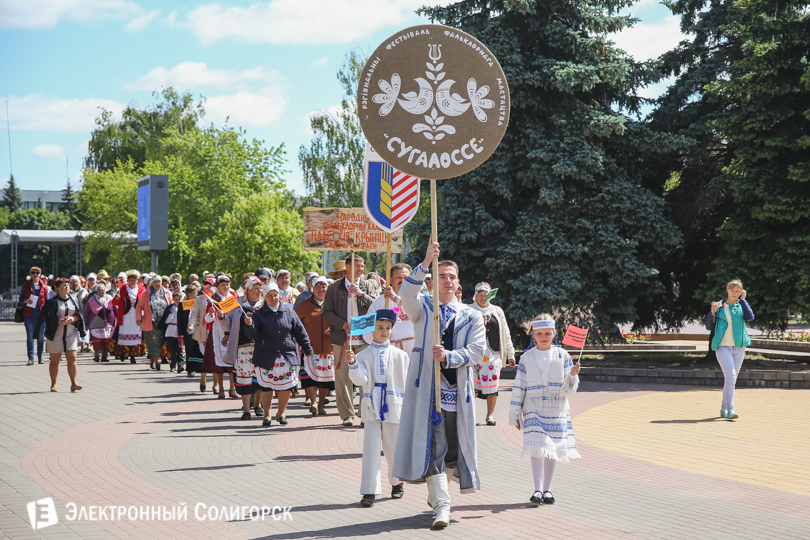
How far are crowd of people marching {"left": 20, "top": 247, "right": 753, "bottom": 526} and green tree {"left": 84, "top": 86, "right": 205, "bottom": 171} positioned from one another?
34355 millimetres

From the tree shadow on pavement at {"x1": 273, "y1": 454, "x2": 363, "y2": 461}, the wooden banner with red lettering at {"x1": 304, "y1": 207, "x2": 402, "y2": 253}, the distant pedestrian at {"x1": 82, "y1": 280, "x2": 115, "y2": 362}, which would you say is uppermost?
the wooden banner with red lettering at {"x1": 304, "y1": 207, "x2": 402, "y2": 253}

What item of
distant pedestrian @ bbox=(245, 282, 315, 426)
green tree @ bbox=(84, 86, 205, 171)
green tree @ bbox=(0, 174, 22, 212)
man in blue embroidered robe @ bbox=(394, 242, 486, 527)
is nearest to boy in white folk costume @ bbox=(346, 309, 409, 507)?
man in blue embroidered robe @ bbox=(394, 242, 486, 527)

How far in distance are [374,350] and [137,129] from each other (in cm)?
5274

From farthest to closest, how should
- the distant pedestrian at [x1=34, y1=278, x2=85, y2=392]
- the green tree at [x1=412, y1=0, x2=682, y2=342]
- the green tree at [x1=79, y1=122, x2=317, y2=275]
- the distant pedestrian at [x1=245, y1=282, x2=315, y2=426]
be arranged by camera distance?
the green tree at [x1=79, y1=122, x2=317, y2=275] < the green tree at [x1=412, y1=0, x2=682, y2=342] < the distant pedestrian at [x1=34, y1=278, x2=85, y2=392] < the distant pedestrian at [x1=245, y1=282, x2=315, y2=426]

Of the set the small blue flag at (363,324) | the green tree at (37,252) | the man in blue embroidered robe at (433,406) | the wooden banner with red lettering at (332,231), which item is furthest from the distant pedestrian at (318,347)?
the green tree at (37,252)

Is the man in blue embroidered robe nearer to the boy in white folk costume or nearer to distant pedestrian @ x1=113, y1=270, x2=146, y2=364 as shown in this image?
the boy in white folk costume

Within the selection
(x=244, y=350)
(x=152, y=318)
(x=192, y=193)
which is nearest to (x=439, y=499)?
(x=244, y=350)

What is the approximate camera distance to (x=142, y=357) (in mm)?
23703

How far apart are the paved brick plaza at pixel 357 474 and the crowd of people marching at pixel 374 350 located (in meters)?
0.41

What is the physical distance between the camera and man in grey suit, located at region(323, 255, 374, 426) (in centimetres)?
1108

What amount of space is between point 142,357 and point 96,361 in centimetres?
221

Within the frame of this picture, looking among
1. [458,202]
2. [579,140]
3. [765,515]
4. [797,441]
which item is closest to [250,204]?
[458,202]

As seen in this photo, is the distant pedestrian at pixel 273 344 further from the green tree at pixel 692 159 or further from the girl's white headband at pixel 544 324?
the green tree at pixel 692 159

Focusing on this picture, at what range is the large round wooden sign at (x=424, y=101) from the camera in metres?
6.85
